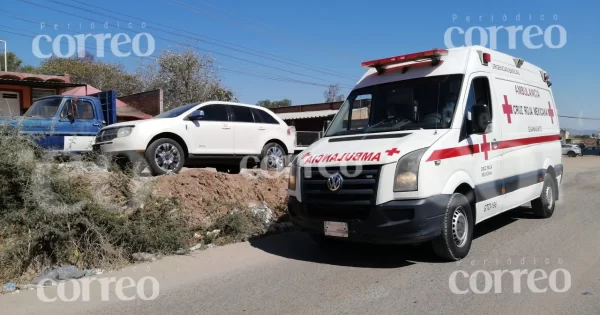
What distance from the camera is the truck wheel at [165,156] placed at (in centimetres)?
931

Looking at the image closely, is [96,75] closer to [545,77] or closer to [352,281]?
[545,77]

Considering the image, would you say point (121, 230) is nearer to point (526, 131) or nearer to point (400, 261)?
point (400, 261)

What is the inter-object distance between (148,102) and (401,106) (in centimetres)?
1748

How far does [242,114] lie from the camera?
1091cm

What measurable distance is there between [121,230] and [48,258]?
0.86 meters

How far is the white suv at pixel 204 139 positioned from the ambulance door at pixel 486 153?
18.2 feet

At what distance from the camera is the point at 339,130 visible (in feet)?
22.3

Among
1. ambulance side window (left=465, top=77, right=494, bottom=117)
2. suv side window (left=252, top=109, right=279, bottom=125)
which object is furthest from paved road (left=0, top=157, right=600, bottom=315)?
suv side window (left=252, top=109, right=279, bottom=125)

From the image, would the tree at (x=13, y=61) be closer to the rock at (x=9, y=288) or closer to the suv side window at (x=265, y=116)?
the suv side window at (x=265, y=116)

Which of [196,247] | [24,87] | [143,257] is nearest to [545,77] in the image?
[196,247]

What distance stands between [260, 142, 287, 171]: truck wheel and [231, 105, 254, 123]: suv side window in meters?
0.76

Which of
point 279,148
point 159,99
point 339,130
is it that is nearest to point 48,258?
point 339,130

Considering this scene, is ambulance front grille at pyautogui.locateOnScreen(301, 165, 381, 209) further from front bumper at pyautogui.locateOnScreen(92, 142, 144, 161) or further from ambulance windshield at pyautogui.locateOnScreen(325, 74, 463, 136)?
front bumper at pyautogui.locateOnScreen(92, 142, 144, 161)

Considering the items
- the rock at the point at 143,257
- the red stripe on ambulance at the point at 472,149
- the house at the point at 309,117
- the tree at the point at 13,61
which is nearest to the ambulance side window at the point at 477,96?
the red stripe on ambulance at the point at 472,149
